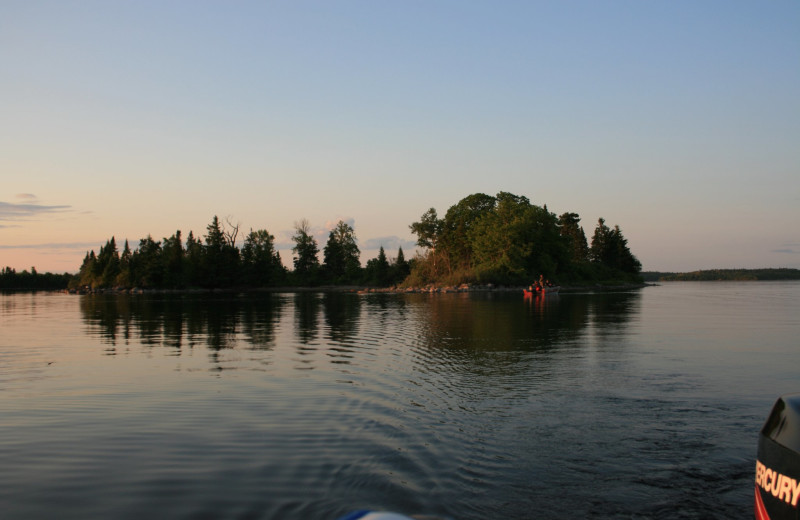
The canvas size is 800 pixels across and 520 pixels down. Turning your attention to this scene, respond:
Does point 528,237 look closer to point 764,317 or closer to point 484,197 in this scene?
point 484,197

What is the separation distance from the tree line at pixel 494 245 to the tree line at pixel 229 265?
20.6 metres

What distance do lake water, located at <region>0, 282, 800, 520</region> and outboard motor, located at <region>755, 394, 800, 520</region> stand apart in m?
2.07

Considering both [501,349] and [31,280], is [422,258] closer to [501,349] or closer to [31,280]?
[501,349]

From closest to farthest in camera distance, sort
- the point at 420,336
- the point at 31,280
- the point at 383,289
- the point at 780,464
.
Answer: the point at 780,464 < the point at 420,336 < the point at 383,289 < the point at 31,280

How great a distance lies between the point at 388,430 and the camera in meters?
9.34

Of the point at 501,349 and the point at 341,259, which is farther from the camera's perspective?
the point at 341,259

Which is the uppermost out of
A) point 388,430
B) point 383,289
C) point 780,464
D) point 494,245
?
point 494,245

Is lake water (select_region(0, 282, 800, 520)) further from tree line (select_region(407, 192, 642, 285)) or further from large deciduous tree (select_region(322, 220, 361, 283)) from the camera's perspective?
large deciduous tree (select_region(322, 220, 361, 283))

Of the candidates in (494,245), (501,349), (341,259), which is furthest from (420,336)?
(341,259)

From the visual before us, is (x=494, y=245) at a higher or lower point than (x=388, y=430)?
higher

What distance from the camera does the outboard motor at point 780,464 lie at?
3.62 meters

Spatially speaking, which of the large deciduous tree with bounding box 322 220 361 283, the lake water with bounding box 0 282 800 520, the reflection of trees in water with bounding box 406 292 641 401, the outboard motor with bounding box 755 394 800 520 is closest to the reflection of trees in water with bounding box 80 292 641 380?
the reflection of trees in water with bounding box 406 292 641 401

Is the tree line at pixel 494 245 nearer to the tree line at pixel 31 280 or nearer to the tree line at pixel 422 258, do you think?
the tree line at pixel 422 258

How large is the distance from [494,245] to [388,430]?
9547cm
